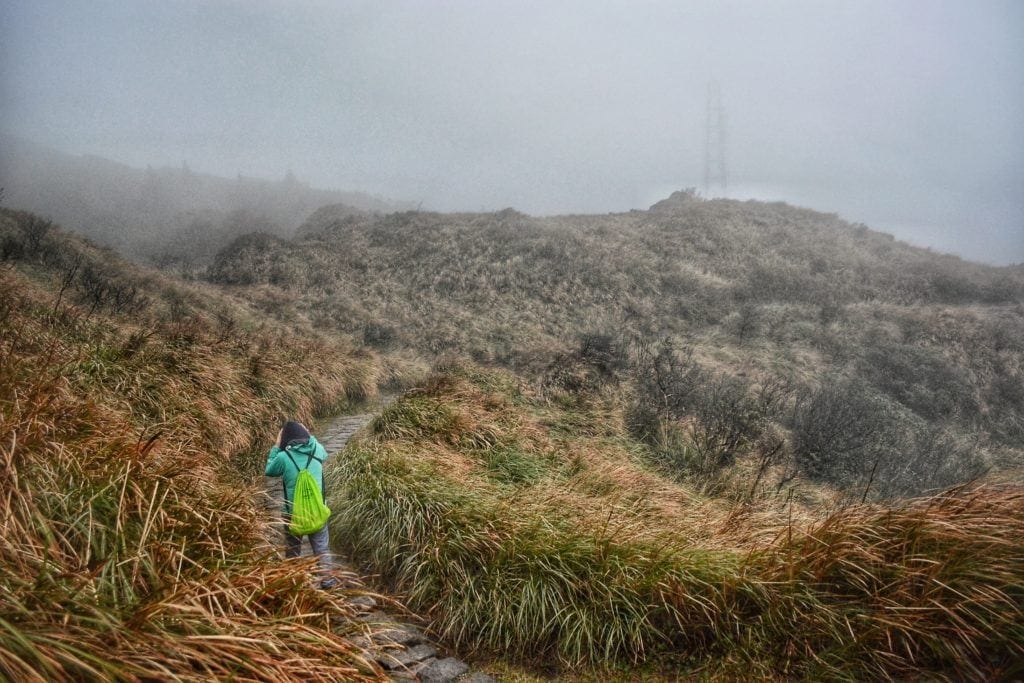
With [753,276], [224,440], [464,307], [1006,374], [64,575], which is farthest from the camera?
[753,276]

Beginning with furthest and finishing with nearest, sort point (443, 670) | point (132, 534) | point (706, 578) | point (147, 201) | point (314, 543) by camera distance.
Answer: point (147, 201) → point (314, 543) → point (706, 578) → point (443, 670) → point (132, 534)

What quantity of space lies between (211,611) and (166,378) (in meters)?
5.70

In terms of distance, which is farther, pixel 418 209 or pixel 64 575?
pixel 418 209

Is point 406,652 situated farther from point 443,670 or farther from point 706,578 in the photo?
point 706,578

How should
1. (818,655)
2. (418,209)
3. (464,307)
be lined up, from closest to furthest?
(818,655)
(464,307)
(418,209)

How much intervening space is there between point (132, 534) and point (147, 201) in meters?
54.3

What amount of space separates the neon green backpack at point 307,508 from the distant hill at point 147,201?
746 inches

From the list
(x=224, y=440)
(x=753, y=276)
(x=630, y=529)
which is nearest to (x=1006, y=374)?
(x=753, y=276)

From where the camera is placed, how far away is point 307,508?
3.97 m

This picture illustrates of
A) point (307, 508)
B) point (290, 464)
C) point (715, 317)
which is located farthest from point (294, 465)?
point (715, 317)

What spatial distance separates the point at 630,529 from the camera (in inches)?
169

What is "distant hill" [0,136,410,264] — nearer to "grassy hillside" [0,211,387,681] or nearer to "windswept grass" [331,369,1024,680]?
"grassy hillside" [0,211,387,681]

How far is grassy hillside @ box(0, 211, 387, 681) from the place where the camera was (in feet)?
6.00

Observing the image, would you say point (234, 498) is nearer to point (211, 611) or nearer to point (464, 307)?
point (211, 611)
